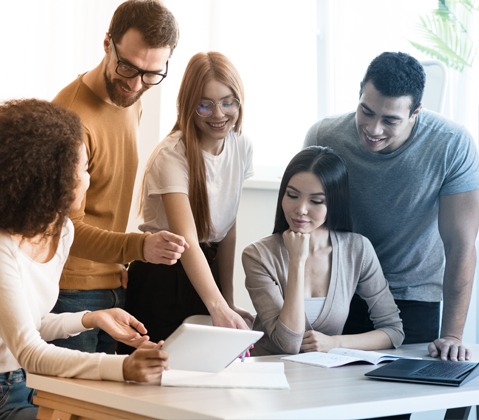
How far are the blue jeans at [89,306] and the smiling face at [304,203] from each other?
1.94 ft

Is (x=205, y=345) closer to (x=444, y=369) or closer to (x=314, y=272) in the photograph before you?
(x=444, y=369)

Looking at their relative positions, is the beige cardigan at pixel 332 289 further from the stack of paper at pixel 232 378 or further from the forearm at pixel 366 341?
the stack of paper at pixel 232 378

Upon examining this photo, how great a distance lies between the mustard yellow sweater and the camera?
255cm

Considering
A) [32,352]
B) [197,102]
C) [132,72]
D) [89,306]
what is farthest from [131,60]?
[32,352]

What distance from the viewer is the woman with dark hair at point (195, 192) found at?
102 inches

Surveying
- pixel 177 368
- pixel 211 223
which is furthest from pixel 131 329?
pixel 211 223

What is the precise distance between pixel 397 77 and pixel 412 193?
0.39 m

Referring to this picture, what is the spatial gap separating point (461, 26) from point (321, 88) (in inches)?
30.7

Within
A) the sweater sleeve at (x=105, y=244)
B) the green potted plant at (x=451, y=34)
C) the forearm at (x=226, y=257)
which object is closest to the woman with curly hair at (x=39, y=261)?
the sweater sleeve at (x=105, y=244)

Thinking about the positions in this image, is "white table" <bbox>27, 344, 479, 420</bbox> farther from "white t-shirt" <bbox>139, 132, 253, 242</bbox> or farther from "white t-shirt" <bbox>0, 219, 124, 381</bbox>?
"white t-shirt" <bbox>139, 132, 253, 242</bbox>

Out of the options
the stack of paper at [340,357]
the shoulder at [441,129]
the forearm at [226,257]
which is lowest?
the stack of paper at [340,357]

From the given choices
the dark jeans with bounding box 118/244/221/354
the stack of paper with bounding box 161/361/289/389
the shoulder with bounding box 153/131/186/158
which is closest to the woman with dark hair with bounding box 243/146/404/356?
the dark jeans with bounding box 118/244/221/354

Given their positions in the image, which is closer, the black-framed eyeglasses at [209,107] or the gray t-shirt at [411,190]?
the black-framed eyeglasses at [209,107]

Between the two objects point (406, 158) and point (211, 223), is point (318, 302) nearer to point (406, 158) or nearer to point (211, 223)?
point (211, 223)
